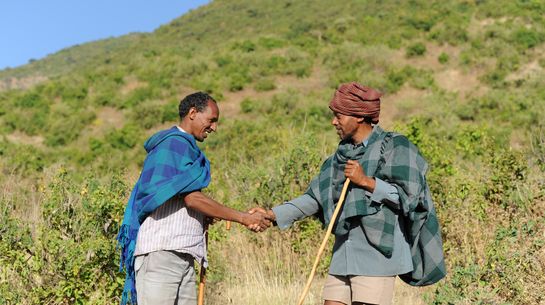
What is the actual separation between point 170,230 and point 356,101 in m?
1.27

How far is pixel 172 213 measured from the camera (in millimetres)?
3508

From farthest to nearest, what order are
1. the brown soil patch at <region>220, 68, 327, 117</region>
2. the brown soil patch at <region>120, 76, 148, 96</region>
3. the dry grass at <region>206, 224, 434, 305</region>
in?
the brown soil patch at <region>120, 76, 148, 96</region>, the brown soil patch at <region>220, 68, 327, 117</region>, the dry grass at <region>206, 224, 434, 305</region>

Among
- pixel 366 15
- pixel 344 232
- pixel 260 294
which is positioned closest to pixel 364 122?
pixel 344 232

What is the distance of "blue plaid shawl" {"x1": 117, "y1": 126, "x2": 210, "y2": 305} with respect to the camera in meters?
3.38

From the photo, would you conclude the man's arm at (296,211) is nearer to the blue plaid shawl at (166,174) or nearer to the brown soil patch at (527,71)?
the blue plaid shawl at (166,174)

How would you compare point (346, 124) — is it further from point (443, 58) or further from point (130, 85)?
point (130, 85)

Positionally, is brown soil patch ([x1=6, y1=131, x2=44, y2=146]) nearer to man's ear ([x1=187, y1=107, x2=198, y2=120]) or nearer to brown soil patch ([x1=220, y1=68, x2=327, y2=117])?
brown soil patch ([x1=220, y1=68, x2=327, y2=117])

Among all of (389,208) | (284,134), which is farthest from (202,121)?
(284,134)

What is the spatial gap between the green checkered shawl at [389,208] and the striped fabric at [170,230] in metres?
0.81

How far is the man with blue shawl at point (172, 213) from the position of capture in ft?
11.2

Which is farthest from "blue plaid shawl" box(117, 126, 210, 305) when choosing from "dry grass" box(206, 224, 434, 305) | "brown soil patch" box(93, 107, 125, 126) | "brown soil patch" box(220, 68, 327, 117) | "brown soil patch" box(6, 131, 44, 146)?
"brown soil patch" box(93, 107, 125, 126)

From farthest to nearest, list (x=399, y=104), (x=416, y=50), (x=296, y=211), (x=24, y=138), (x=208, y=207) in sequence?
(x=416, y=50), (x=24, y=138), (x=399, y=104), (x=296, y=211), (x=208, y=207)

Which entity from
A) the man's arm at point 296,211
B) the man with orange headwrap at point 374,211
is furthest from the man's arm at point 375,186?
the man's arm at point 296,211

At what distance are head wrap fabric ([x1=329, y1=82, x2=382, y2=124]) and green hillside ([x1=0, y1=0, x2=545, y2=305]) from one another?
7.03ft
